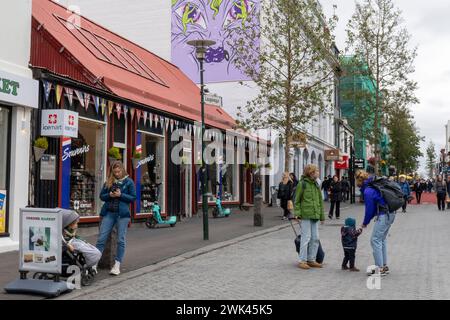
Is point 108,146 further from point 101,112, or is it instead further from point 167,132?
point 167,132

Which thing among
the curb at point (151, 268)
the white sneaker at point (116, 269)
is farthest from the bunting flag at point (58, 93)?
the white sneaker at point (116, 269)

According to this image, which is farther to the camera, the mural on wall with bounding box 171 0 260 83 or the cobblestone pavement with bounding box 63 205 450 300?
the mural on wall with bounding box 171 0 260 83

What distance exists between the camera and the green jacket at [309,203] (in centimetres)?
916

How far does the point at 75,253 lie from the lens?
7.43 metres

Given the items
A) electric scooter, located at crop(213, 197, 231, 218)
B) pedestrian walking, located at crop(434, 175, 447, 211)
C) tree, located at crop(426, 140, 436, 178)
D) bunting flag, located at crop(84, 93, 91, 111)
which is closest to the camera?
bunting flag, located at crop(84, 93, 91, 111)

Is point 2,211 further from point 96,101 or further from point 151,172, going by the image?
point 151,172

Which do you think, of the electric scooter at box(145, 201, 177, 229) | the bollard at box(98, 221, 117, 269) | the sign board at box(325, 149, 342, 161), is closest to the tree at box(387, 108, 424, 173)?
the sign board at box(325, 149, 342, 161)

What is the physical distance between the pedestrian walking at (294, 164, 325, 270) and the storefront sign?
240 inches

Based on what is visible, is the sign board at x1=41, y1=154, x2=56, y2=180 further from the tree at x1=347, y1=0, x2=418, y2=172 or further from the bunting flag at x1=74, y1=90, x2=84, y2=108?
the tree at x1=347, y1=0, x2=418, y2=172

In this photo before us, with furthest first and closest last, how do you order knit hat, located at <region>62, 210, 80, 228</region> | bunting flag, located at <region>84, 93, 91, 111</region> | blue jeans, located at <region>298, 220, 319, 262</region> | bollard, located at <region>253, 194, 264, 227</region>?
bollard, located at <region>253, 194, 264, 227</region>, bunting flag, located at <region>84, 93, 91, 111</region>, blue jeans, located at <region>298, 220, 319, 262</region>, knit hat, located at <region>62, 210, 80, 228</region>

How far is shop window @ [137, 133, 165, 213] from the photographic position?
17234 millimetres

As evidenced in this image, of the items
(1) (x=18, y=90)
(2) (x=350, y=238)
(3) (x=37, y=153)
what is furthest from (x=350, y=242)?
(1) (x=18, y=90)

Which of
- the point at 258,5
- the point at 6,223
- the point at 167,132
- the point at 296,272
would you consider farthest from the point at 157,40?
the point at 296,272

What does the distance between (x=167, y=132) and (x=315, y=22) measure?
7.85 m
